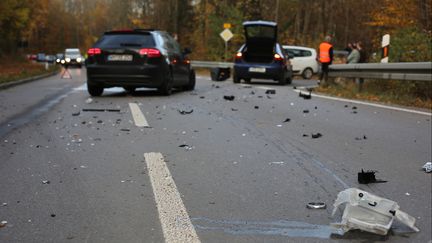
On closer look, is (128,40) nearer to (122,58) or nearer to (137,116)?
(122,58)

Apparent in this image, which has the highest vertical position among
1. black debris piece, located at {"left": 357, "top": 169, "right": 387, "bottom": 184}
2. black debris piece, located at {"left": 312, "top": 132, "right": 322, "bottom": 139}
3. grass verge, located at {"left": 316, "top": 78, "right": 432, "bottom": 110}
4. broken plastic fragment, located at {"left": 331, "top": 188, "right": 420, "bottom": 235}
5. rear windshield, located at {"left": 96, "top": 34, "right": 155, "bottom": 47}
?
rear windshield, located at {"left": 96, "top": 34, "right": 155, "bottom": 47}

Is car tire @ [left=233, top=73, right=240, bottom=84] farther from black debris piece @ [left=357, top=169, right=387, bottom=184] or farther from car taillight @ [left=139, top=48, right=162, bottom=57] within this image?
black debris piece @ [left=357, top=169, right=387, bottom=184]

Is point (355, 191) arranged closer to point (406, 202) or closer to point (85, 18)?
point (406, 202)

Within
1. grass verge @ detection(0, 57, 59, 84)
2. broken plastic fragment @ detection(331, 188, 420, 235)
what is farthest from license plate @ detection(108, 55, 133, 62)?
broken plastic fragment @ detection(331, 188, 420, 235)

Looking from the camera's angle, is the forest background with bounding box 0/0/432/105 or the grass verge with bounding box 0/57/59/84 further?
the grass verge with bounding box 0/57/59/84

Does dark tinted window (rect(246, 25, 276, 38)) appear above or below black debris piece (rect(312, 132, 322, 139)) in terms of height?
above

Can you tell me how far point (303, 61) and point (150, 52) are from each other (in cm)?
1831

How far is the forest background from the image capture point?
1648 cm

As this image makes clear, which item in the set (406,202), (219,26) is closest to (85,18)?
(219,26)

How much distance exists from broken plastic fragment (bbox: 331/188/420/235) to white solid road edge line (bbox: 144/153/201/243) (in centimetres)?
102

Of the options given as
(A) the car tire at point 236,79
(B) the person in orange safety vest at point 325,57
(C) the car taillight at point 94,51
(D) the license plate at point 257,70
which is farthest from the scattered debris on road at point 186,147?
(A) the car tire at point 236,79

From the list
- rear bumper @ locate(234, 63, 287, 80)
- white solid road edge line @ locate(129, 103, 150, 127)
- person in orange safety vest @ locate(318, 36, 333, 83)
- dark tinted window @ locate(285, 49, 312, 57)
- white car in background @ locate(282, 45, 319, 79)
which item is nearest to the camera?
white solid road edge line @ locate(129, 103, 150, 127)

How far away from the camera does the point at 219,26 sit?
42406mm

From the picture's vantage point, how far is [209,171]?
18.6 ft
